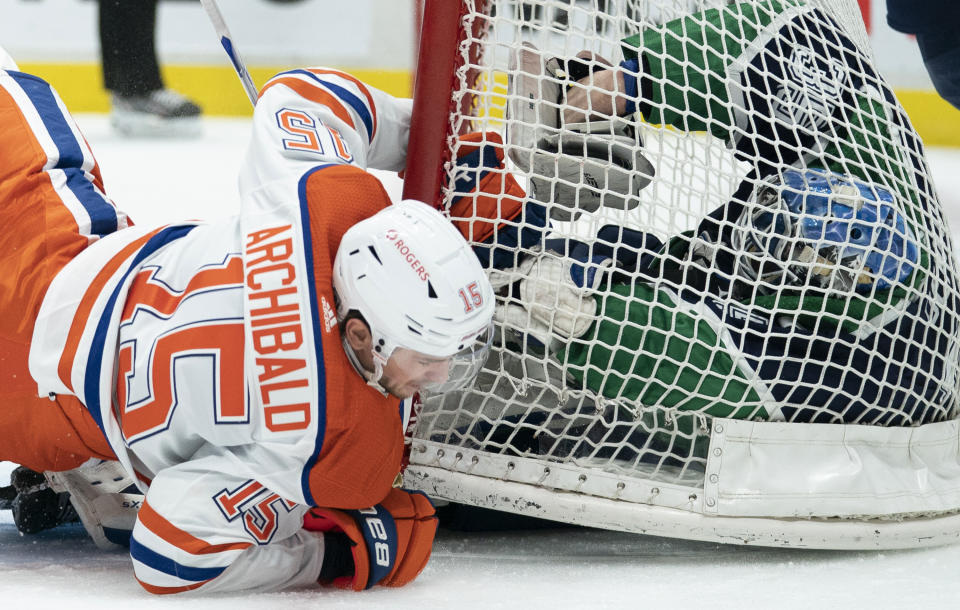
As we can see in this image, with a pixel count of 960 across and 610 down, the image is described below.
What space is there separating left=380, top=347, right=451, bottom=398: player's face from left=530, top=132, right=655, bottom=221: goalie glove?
0.92ft

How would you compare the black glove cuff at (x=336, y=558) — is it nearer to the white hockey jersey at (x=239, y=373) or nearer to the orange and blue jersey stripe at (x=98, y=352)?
the white hockey jersey at (x=239, y=373)

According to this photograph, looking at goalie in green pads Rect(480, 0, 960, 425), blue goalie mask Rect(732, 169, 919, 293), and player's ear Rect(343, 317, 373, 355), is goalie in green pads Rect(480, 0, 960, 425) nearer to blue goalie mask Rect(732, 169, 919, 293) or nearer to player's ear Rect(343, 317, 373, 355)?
blue goalie mask Rect(732, 169, 919, 293)

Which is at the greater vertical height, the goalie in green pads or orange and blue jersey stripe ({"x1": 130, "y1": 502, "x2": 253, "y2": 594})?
the goalie in green pads

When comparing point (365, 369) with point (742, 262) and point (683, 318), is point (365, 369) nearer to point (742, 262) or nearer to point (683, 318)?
point (683, 318)

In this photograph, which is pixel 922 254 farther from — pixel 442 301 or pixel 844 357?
pixel 442 301

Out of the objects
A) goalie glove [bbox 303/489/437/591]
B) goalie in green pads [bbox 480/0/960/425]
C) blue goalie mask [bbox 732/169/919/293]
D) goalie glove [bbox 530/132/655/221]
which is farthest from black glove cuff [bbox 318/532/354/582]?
blue goalie mask [bbox 732/169/919/293]

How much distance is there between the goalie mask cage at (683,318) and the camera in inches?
57.5

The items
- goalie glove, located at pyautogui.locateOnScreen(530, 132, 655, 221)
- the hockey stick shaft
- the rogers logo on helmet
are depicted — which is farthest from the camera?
the hockey stick shaft

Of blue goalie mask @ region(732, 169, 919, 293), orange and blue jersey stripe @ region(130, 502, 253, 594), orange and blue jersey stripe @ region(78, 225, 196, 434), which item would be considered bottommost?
orange and blue jersey stripe @ region(130, 502, 253, 594)

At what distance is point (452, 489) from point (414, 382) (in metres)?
0.27

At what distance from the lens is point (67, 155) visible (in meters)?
1.56

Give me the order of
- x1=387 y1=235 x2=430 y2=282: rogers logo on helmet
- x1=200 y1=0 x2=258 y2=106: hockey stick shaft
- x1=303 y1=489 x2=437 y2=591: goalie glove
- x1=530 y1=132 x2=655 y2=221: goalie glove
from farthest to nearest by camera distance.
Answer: x1=200 y1=0 x2=258 y2=106: hockey stick shaft, x1=530 y1=132 x2=655 y2=221: goalie glove, x1=303 y1=489 x2=437 y2=591: goalie glove, x1=387 y1=235 x2=430 y2=282: rogers logo on helmet

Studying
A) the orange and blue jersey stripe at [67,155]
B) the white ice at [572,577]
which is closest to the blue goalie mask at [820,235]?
the white ice at [572,577]

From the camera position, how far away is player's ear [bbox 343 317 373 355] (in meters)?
1.26
